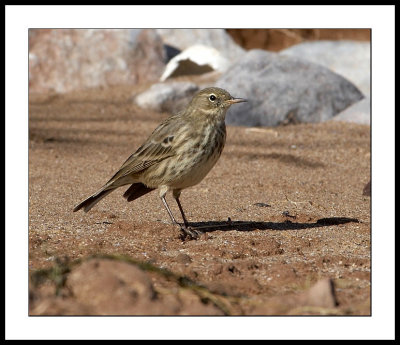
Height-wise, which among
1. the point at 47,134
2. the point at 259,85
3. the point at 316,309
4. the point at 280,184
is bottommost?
the point at 316,309

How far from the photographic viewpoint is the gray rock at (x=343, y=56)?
11898 mm

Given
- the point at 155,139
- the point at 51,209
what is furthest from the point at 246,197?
the point at 51,209

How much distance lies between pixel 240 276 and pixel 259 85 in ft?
22.0

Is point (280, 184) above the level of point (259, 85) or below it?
below

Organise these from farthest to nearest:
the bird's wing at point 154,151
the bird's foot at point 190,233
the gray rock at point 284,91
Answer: the gray rock at point 284,91 → the bird's wing at point 154,151 → the bird's foot at point 190,233

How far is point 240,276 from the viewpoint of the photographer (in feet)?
13.8

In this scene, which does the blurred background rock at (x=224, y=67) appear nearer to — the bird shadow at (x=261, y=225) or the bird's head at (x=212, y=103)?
the bird's head at (x=212, y=103)

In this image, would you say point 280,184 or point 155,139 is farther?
point 280,184

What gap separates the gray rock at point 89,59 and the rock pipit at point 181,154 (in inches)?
272

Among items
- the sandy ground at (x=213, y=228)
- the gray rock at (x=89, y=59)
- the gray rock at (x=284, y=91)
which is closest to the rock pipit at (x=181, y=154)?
the sandy ground at (x=213, y=228)

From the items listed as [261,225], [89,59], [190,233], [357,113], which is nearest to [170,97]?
[89,59]

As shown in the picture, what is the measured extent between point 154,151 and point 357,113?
5.41 metres

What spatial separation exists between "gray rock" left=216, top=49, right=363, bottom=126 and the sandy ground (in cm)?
31

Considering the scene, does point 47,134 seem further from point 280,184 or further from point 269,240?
point 269,240
